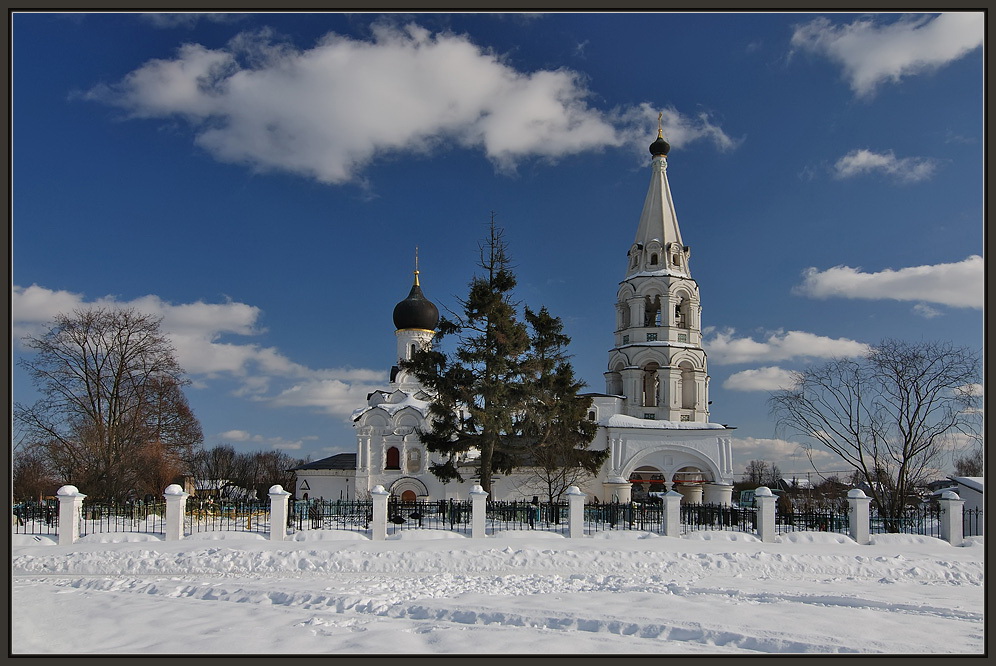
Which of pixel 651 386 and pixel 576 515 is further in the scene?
pixel 651 386

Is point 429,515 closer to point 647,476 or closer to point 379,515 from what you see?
point 379,515

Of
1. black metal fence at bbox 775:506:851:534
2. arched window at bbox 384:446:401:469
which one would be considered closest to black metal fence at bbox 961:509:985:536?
black metal fence at bbox 775:506:851:534

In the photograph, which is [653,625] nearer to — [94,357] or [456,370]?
[456,370]

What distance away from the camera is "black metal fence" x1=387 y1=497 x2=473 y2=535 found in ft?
59.5

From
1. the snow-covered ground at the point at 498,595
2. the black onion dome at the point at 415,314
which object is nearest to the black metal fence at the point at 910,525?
the snow-covered ground at the point at 498,595

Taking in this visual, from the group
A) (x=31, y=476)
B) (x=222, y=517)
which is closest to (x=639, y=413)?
(x=222, y=517)

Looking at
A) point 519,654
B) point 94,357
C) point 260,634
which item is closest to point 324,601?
point 260,634

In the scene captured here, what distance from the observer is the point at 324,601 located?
1005 centimetres

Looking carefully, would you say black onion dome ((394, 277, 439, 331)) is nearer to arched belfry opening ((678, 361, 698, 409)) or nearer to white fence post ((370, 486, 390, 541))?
arched belfry opening ((678, 361, 698, 409))

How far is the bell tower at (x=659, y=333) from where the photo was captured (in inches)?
1351

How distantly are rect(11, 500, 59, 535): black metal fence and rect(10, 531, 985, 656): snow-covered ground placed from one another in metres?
2.40

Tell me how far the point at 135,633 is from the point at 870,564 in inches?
500

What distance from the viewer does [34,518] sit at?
722 inches

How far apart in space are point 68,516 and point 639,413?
79.1ft
